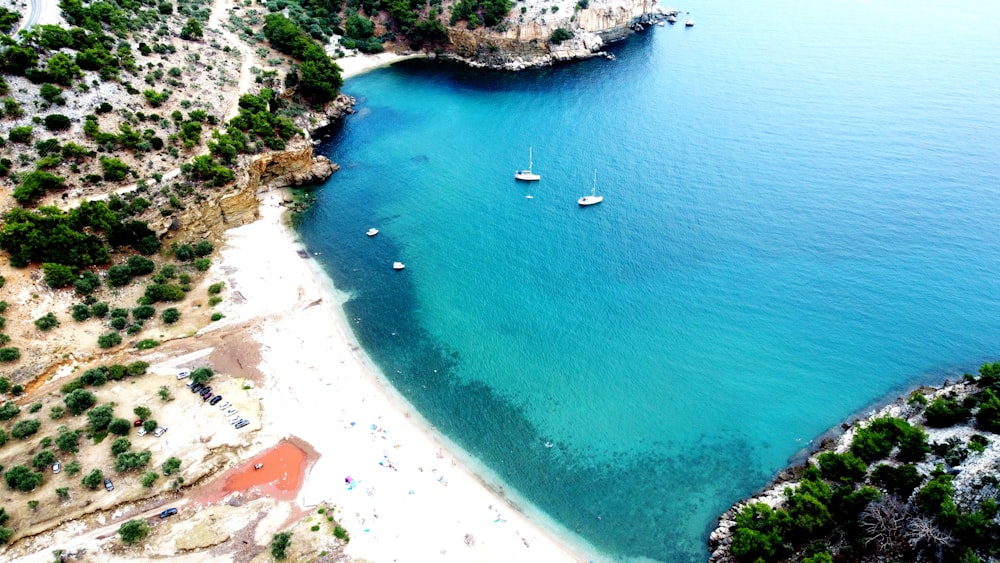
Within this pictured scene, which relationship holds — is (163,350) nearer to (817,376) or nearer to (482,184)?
(482,184)

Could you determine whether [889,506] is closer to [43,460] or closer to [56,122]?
[43,460]

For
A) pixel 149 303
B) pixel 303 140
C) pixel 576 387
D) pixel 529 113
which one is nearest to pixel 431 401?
pixel 576 387

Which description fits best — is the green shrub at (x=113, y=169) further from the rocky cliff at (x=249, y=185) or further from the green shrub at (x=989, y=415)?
the green shrub at (x=989, y=415)

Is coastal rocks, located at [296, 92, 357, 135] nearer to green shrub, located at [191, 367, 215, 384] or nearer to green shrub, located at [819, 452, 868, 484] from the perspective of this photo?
green shrub, located at [191, 367, 215, 384]

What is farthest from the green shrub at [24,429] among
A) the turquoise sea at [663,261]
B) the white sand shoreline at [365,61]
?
the white sand shoreline at [365,61]

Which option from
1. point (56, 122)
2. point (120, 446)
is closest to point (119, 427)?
point (120, 446)
